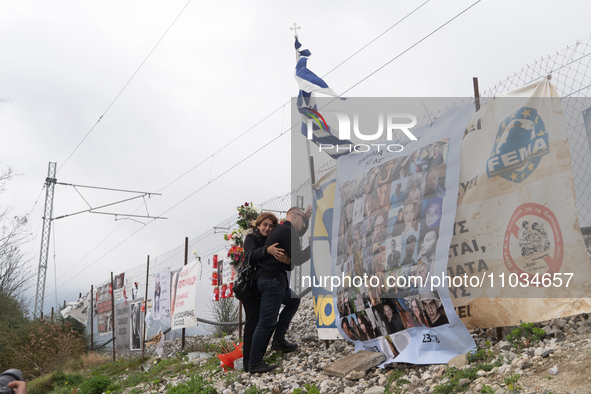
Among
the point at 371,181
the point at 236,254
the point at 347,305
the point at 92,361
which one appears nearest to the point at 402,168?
the point at 371,181

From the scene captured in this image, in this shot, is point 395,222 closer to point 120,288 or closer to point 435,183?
point 435,183

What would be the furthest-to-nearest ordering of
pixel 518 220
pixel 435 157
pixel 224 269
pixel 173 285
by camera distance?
pixel 173 285 → pixel 224 269 → pixel 435 157 → pixel 518 220

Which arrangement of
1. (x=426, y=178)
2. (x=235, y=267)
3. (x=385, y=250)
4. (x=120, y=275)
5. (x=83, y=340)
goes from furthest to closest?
1. (x=83, y=340)
2. (x=120, y=275)
3. (x=235, y=267)
4. (x=385, y=250)
5. (x=426, y=178)

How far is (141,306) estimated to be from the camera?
10.3 metres

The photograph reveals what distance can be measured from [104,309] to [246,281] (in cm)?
1211

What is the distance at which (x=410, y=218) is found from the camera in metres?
4.01

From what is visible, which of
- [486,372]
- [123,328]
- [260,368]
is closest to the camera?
[486,372]

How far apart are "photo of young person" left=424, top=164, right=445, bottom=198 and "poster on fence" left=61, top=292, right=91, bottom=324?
55.7 feet

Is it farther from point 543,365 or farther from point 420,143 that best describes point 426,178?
point 543,365

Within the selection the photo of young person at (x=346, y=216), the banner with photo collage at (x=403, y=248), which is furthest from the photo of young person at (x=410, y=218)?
the photo of young person at (x=346, y=216)

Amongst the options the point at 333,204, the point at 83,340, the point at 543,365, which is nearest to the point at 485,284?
the point at 543,365

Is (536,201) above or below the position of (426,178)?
below

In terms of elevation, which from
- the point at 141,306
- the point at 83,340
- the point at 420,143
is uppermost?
A: the point at 420,143

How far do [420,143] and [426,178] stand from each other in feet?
1.36
